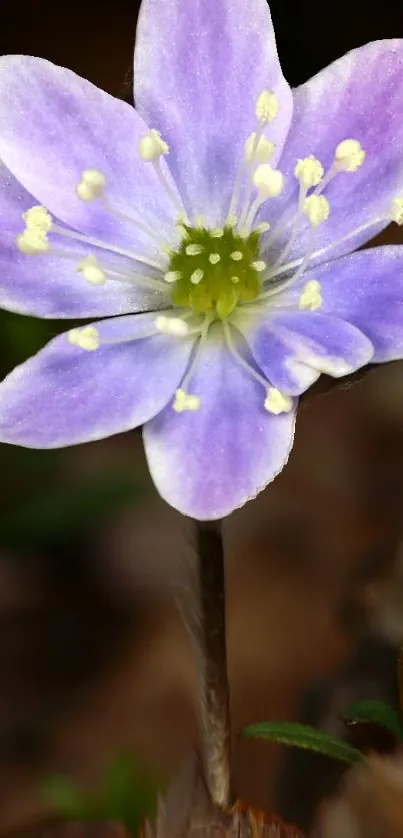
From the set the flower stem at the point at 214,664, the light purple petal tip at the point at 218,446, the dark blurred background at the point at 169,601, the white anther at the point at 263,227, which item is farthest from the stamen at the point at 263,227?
the dark blurred background at the point at 169,601

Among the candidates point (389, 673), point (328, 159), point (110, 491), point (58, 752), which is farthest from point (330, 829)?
point (328, 159)

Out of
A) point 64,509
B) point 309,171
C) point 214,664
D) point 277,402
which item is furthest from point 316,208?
point 64,509

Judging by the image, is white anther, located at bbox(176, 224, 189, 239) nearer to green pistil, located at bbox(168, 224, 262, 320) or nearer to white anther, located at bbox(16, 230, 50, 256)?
green pistil, located at bbox(168, 224, 262, 320)

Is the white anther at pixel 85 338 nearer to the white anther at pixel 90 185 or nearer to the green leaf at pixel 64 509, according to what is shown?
the white anther at pixel 90 185

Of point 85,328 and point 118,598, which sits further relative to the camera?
point 118,598

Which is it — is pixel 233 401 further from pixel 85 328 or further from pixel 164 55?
pixel 164 55

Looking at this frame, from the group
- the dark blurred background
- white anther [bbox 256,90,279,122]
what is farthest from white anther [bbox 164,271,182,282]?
the dark blurred background
